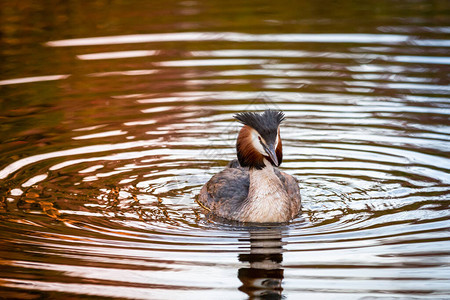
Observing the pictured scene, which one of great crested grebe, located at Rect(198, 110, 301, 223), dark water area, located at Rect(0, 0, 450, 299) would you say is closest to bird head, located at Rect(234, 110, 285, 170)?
great crested grebe, located at Rect(198, 110, 301, 223)

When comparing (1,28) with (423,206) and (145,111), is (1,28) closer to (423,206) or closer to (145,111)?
(145,111)

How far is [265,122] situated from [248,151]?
565 millimetres

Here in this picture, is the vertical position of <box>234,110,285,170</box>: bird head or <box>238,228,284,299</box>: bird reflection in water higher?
<box>234,110,285,170</box>: bird head

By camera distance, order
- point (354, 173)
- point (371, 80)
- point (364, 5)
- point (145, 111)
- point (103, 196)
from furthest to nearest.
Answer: point (364, 5) → point (371, 80) → point (145, 111) → point (354, 173) → point (103, 196)

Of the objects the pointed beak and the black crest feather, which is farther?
the black crest feather

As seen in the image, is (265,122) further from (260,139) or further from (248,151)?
(248,151)

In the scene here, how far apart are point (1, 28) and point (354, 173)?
38.9 ft

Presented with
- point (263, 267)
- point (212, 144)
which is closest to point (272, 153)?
point (263, 267)

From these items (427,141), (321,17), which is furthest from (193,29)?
(427,141)

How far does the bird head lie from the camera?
9977 millimetres

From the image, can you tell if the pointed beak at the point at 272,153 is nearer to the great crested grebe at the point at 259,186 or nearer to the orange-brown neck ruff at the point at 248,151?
the great crested grebe at the point at 259,186

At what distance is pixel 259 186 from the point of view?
10.5 metres

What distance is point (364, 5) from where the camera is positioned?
21812mm

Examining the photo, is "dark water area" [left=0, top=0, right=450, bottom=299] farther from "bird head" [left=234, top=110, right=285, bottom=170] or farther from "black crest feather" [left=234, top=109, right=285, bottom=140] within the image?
"black crest feather" [left=234, top=109, right=285, bottom=140]
